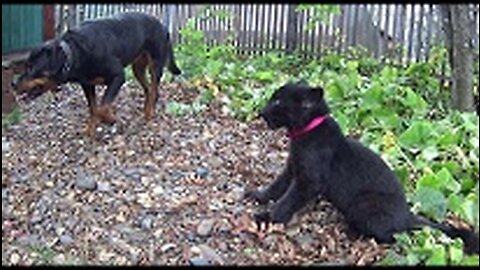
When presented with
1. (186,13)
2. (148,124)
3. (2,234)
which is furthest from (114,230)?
(186,13)

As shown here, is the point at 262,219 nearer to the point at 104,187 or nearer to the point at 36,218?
the point at 104,187

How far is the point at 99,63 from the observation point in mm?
6488

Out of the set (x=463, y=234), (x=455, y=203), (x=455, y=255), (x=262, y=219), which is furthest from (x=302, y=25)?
(x=455, y=255)

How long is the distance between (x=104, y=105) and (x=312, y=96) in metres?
2.36

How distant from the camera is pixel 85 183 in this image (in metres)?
5.66

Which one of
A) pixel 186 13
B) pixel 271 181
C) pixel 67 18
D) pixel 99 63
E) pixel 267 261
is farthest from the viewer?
pixel 186 13

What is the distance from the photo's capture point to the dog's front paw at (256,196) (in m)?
5.52

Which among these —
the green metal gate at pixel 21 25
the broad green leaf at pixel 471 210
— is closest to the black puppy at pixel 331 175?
the broad green leaf at pixel 471 210

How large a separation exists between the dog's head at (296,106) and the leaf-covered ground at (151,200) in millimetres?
661

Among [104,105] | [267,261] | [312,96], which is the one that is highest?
[312,96]

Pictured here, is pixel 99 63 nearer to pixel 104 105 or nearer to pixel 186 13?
pixel 104 105

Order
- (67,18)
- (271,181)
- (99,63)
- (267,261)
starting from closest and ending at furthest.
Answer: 1. (267,261)
2. (271,181)
3. (99,63)
4. (67,18)

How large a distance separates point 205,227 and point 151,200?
22.8 inches

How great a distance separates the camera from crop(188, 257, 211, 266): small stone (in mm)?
4766
